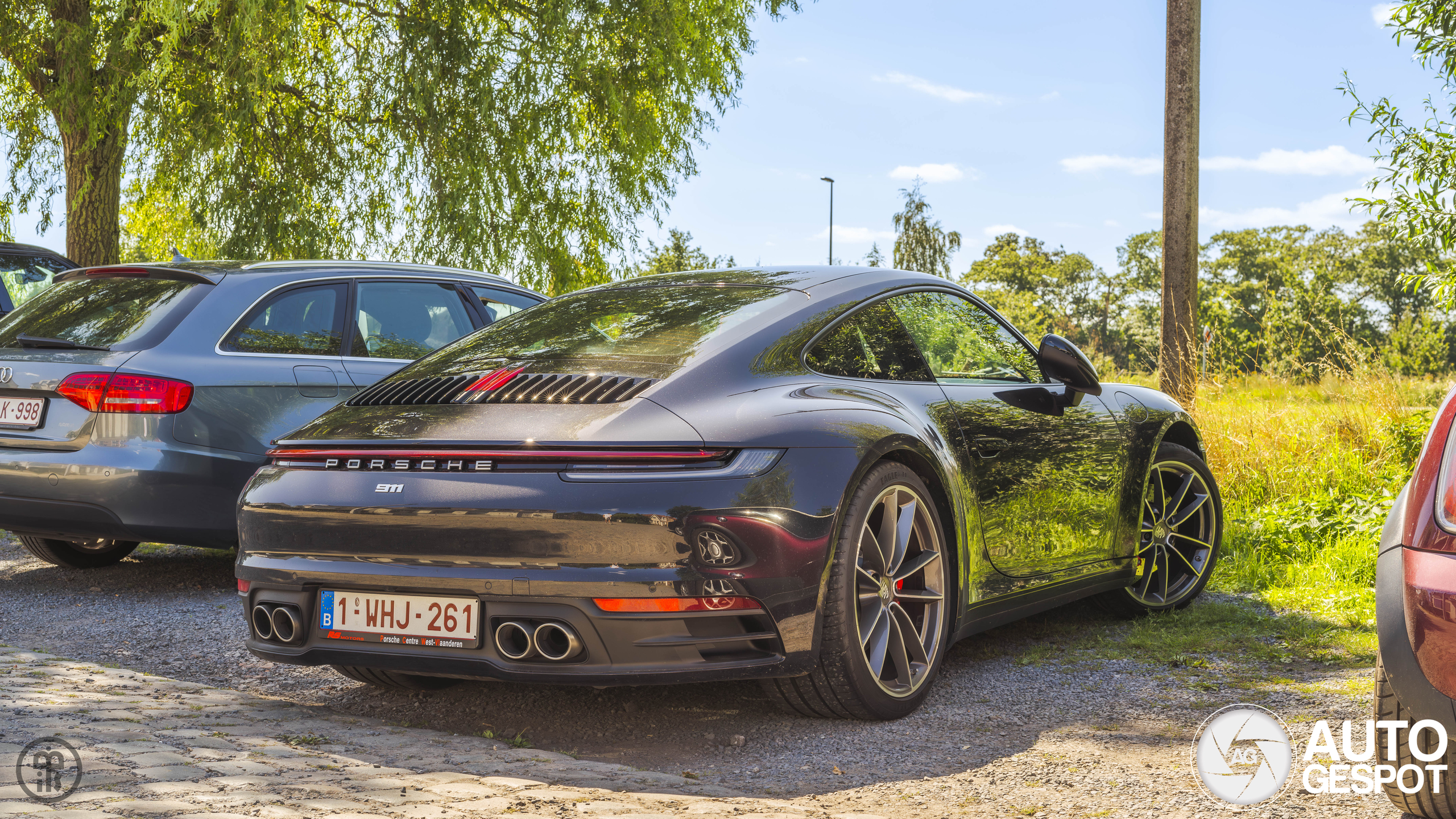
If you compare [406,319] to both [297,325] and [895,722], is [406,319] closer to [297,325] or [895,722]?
[297,325]

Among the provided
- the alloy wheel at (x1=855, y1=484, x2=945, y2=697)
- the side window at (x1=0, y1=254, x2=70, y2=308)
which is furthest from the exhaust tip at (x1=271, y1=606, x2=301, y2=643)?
the side window at (x1=0, y1=254, x2=70, y2=308)

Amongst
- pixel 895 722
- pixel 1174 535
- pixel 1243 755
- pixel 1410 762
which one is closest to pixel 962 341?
pixel 895 722

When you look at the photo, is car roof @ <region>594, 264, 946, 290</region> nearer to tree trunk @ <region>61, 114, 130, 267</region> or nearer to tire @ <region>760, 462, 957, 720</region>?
tire @ <region>760, 462, 957, 720</region>

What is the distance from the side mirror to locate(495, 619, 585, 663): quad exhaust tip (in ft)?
7.22

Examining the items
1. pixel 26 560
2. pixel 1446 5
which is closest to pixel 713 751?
pixel 26 560

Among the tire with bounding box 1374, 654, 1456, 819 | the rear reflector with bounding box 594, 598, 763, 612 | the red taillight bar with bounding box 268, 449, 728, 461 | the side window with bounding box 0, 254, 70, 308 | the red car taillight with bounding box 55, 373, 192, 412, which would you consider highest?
the side window with bounding box 0, 254, 70, 308

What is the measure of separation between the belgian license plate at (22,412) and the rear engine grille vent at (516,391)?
7.61 feet

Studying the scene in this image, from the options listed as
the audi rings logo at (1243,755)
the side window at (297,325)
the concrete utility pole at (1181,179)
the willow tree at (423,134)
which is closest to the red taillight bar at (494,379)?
the audi rings logo at (1243,755)

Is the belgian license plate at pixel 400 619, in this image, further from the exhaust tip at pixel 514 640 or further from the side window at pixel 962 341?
the side window at pixel 962 341

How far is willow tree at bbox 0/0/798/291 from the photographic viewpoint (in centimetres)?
1329

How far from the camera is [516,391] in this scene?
3.48m

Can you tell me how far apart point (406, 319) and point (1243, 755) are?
456 centimetres

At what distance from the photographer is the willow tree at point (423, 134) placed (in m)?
13.3

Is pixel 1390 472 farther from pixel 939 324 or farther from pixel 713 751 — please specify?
pixel 713 751
